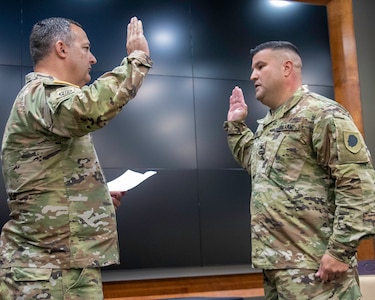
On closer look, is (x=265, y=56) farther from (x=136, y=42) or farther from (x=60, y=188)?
(x=60, y=188)

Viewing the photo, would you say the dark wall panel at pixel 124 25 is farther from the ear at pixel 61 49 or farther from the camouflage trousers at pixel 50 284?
the camouflage trousers at pixel 50 284

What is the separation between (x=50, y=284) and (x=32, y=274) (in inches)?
2.5

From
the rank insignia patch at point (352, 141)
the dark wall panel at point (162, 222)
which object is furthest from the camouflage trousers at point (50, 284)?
the dark wall panel at point (162, 222)

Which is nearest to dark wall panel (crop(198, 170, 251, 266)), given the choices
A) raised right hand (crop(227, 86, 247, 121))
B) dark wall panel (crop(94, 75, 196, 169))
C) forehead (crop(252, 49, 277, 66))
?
dark wall panel (crop(94, 75, 196, 169))

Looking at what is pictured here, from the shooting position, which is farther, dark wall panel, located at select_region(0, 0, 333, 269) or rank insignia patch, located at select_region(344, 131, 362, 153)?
dark wall panel, located at select_region(0, 0, 333, 269)

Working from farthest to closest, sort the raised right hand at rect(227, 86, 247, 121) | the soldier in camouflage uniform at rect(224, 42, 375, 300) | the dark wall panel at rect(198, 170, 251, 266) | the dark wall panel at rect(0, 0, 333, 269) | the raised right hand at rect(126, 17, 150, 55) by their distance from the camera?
the dark wall panel at rect(198, 170, 251, 266)
the dark wall panel at rect(0, 0, 333, 269)
the raised right hand at rect(227, 86, 247, 121)
the soldier in camouflage uniform at rect(224, 42, 375, 300)
the raised right hand at rect(126, 17, 150, 55)

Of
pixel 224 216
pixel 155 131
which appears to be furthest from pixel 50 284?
pixel 224 216

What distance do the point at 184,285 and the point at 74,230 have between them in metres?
2.13

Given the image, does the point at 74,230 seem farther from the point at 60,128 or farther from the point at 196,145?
the point at 196,145

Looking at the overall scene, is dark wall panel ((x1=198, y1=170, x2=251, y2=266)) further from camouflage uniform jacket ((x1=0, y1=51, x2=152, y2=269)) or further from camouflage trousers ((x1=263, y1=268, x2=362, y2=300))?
camouflage uniform jacket ((x1=0, y1=51, x2=152, y2=269))

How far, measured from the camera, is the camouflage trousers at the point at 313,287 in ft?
5.79

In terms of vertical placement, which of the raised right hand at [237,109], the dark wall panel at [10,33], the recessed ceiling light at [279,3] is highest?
the recessed ceiling light at [279,3]

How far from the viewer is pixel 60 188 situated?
5.07 ft

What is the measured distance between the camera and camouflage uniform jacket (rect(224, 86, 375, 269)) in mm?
1747
